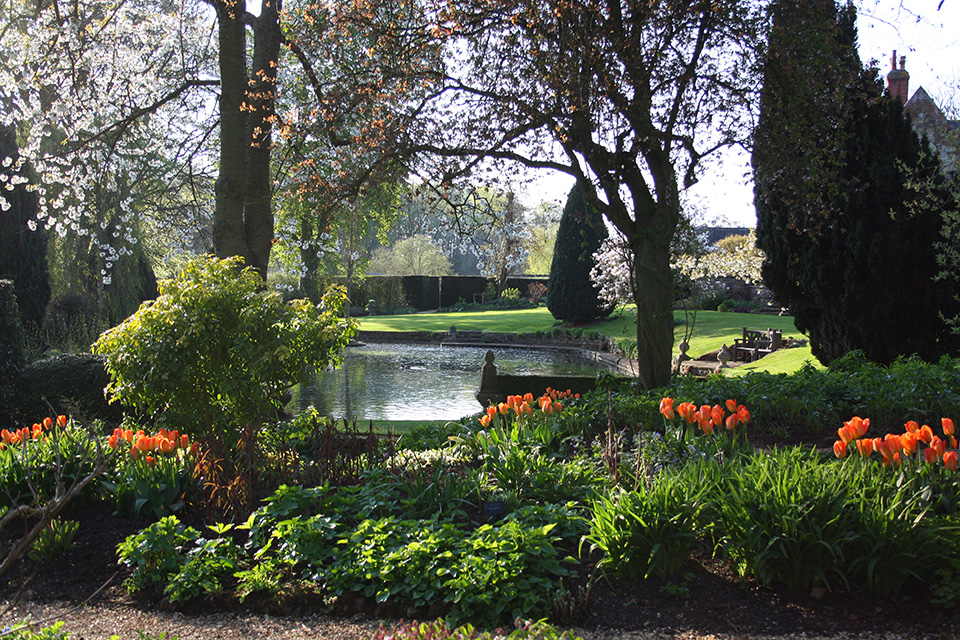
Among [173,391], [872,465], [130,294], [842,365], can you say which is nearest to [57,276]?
[130,294]

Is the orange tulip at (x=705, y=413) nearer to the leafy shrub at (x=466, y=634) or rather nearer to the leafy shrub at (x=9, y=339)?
the leafy shrub at (x=466, y=634)

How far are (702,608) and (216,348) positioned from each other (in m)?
4.05

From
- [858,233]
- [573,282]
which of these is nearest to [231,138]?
[858,233]

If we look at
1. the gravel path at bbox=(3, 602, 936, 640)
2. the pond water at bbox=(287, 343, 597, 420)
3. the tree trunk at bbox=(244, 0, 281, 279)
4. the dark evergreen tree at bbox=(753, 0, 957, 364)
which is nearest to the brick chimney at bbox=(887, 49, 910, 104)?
the dark evergreen tree at bbox=(753, 0, 957, 364)

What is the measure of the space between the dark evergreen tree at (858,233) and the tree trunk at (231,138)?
613cm

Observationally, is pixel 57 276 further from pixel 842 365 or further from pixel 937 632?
pixel 937 632

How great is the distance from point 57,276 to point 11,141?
5317 mm

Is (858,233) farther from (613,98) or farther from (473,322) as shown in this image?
(473,322)

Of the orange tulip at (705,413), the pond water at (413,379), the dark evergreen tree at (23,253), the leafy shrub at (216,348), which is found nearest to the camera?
the orange tulip at (705,413)

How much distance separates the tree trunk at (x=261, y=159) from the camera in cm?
850

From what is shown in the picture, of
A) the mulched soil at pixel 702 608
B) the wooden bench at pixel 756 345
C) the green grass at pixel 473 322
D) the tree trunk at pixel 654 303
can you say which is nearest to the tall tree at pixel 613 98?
the tree trunk at pixel 654 303

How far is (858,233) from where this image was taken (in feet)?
30.5

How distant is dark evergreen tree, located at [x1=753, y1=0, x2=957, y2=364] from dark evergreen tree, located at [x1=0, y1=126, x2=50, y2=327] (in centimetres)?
1276

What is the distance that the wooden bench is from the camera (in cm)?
1522
